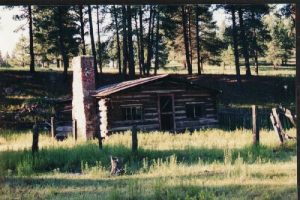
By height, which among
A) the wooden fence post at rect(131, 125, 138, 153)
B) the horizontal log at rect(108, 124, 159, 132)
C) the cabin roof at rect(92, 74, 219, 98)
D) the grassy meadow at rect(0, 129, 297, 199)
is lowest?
the grassy meadow at rect(0, 129, 297, 199)

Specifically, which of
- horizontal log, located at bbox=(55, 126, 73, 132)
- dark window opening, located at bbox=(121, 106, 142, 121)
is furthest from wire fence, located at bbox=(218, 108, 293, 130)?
horizontal log, located at bbox=(55, 126, 73, 132)

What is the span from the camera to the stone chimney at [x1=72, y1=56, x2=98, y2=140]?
19.8ft

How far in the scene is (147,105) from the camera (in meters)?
6.60

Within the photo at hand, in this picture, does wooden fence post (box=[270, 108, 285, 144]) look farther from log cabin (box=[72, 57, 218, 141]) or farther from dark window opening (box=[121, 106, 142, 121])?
dark window opening (box=[121, 106, 142, 121])

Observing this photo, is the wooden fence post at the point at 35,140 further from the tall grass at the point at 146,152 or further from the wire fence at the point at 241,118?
the wire fence at the point at 241,118

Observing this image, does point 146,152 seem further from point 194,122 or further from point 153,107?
point 194,122

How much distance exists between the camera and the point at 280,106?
629 centimetres

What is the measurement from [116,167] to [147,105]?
1100 millimetres

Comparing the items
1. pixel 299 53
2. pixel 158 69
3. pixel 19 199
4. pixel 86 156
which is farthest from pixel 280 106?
pixel 19 199

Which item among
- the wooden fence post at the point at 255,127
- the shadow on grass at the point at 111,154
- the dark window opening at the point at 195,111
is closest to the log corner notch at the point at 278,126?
the shadow on grass at the point at 111,154

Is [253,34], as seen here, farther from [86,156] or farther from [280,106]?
[86,156]

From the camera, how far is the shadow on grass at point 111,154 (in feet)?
19.1

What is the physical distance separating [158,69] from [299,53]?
182cm

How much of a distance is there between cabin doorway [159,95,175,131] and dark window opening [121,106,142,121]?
12.3 inches
